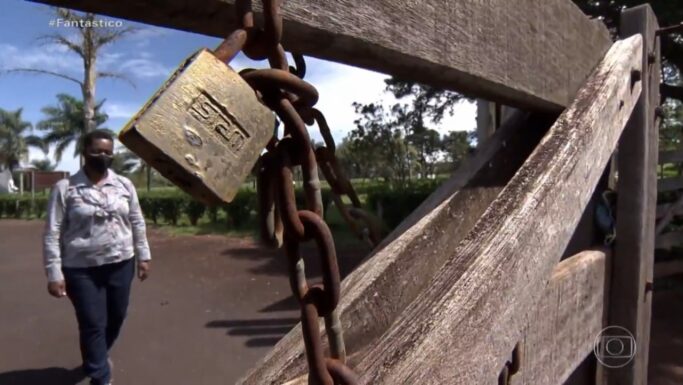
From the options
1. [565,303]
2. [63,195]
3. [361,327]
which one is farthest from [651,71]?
[63,195]

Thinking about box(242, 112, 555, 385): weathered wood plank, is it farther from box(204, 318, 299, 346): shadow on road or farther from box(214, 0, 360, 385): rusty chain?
box(204, 318, 299, 346): shadow on road

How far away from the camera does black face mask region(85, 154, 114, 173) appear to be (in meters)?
3.61

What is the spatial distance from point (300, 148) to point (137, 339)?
545 centimetres

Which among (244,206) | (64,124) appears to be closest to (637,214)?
(244,206)

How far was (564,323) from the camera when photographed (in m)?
1.31

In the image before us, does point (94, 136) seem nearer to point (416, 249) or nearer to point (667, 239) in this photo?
→ point (416, 249)

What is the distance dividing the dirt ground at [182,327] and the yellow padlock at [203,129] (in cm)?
410

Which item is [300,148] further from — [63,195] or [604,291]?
[63,195]

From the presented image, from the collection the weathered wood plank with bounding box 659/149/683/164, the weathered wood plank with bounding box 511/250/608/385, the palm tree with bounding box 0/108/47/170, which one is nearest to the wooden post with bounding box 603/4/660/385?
the weathered wood plank with bounding box 511/250/608/385

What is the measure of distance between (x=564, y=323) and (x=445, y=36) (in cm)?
76

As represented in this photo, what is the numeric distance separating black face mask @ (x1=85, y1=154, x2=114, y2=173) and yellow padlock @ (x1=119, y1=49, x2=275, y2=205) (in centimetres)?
334

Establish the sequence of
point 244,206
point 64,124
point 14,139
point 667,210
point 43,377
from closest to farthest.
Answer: point 43,377, point 667,210, point 244,206, point 64,124, point 14,139

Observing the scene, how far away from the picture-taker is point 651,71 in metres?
1.97

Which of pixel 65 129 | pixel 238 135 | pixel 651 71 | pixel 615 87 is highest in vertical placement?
pixel 65 129
